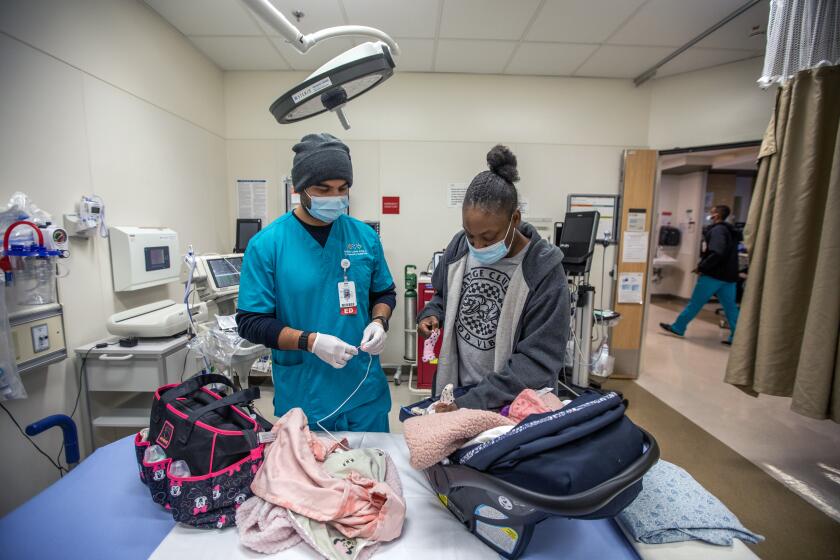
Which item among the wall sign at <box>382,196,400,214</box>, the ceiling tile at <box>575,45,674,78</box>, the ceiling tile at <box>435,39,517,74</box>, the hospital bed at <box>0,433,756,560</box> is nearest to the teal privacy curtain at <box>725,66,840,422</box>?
the hospital bed at <box>0,433,756,560</box>

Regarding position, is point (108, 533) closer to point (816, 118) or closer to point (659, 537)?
point (659, 537)

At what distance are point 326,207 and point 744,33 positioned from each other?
3.43 meters

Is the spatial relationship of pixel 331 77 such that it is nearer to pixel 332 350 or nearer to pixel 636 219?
pixel 332 350

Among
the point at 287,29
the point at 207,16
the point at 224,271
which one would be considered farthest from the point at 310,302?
the point at 207,16

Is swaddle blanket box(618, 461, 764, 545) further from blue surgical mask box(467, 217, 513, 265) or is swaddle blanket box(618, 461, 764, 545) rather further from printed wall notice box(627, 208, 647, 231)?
printed wall notice box(627, 208, 647, 231)

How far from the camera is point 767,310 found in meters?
1.76

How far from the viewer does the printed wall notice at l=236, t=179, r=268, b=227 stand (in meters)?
3.38

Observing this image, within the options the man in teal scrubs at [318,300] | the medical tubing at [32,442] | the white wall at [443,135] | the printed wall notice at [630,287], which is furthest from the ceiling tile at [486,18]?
the medical tubing at [32,442]

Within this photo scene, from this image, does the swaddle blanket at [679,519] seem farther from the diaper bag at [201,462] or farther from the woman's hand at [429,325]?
the diaper bag at [201,462]

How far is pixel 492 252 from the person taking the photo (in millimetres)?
1154

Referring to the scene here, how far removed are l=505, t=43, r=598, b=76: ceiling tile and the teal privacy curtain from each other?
5.18 feet

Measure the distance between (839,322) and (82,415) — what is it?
3.73 meters

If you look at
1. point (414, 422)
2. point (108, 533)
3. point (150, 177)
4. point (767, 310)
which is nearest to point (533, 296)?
point (414, 422)

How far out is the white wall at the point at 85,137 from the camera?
1.61 meters
